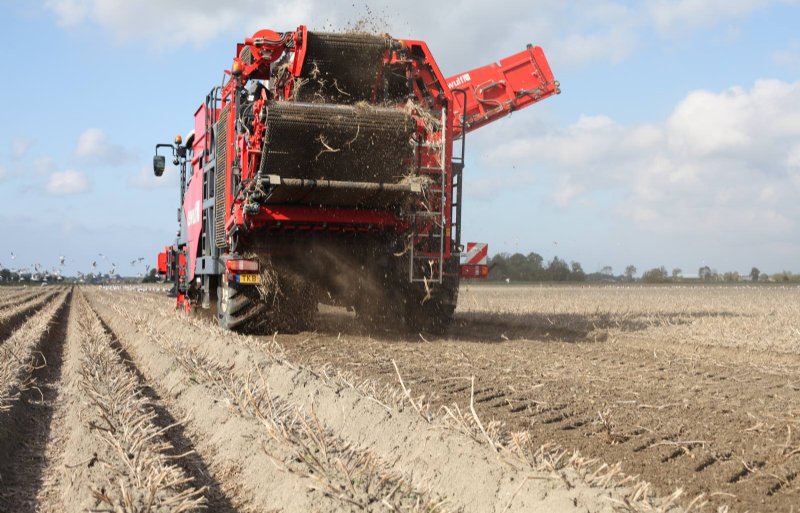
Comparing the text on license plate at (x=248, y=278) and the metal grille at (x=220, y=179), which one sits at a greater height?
the metal grille at (x=220, y=179)

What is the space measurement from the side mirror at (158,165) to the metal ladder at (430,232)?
6.33m

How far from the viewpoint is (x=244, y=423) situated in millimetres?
5305

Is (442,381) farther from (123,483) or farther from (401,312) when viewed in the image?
(401,312)

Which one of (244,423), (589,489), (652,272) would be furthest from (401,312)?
(652,272)

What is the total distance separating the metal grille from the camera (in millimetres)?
10594

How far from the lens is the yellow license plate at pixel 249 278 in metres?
10.1

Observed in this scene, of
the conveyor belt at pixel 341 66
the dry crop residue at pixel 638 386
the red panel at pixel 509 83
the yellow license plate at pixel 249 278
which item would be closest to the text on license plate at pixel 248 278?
the yellow license plate at pixel 249 278

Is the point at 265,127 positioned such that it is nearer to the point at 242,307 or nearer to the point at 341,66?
the point at 341,66

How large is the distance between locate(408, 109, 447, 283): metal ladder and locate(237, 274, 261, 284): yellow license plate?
189cm

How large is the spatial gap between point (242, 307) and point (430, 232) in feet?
8.46

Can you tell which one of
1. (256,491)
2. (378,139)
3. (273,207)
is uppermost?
(378,139)

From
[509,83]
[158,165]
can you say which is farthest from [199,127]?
[509,83]

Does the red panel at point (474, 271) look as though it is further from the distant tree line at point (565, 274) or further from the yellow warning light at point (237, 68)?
the distant tree line at point (565, 274)

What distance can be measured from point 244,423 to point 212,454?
27 centimetres
